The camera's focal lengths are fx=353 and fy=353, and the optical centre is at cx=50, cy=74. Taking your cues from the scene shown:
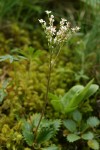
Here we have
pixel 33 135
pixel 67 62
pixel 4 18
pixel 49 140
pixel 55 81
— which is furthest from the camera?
pixel 4 18

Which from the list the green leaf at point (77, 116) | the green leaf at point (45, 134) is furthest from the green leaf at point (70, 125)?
the green leaf at point (45, 134)

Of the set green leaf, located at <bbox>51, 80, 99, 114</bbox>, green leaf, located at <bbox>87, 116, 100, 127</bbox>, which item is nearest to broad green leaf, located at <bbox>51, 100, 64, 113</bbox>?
green leaf, located at <bbox>51, 80, 99, 114</bbox>

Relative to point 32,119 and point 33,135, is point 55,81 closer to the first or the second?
point 32,119

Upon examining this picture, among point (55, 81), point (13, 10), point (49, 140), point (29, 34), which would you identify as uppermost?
point (13, 10)

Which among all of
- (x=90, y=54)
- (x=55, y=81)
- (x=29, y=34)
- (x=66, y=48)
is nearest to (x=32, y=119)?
(x=55, y=81)

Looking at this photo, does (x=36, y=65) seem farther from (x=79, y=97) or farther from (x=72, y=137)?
(x=72, y=137)

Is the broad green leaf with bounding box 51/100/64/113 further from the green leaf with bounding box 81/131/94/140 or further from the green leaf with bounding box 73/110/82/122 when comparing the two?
the green leaf with bounding box 81/131/94/140

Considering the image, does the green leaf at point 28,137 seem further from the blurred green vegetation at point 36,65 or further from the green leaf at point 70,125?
the green leaf at point 70,125

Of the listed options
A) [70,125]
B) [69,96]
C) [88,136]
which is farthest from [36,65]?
[88,136]
